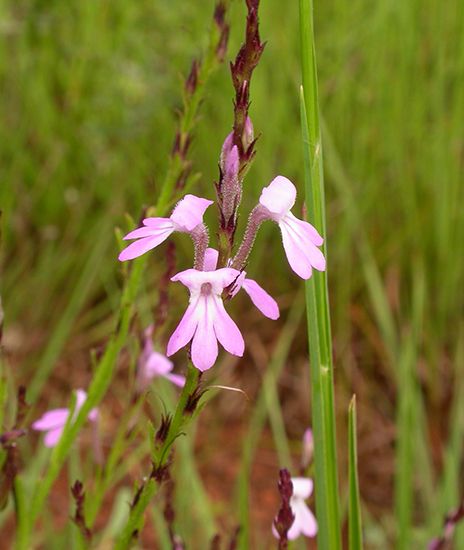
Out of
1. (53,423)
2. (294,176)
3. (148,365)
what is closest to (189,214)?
(148,365)

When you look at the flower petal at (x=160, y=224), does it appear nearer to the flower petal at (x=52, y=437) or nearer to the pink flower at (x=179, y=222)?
the pink flower at (x=179, y=222)

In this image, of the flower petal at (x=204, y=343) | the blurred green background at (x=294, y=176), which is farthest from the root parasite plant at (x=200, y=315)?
the blurred green background at (x=294, y=176)

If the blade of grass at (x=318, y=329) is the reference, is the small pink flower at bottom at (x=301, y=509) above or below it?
below

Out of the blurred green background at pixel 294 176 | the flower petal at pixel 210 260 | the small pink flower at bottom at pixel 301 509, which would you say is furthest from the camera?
the blurred green background at pixel 294 176

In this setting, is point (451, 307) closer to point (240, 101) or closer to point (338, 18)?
point (338, 18)

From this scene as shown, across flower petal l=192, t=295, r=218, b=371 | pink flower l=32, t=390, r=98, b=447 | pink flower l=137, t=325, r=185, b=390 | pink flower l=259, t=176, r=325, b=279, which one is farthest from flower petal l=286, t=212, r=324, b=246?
pink flower l=32, t=390, r=98, b=447

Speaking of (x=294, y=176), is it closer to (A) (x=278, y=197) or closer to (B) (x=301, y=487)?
(B) (x=301, y=487)
